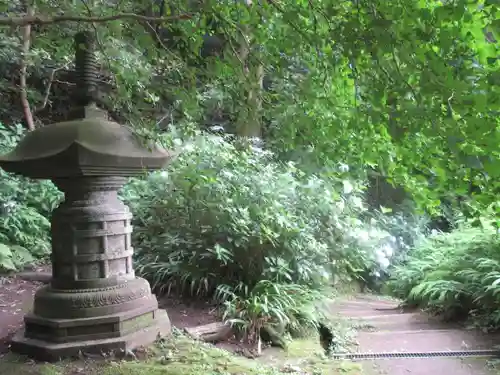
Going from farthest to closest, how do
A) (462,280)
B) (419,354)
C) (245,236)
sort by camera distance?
(462,280)
(245,236)
(419,354)

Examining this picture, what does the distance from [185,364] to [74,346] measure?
0.73 meters

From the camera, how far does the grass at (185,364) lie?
2.93 metres

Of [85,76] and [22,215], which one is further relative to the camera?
[22,215]

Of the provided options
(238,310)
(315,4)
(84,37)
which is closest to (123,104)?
(84,37)

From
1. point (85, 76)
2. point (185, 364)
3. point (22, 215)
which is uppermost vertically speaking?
point (85, 76)

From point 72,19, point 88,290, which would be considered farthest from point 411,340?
point 72,19

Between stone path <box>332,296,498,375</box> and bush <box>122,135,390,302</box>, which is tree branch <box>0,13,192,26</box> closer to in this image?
bush <box>122,135,390,302</box>

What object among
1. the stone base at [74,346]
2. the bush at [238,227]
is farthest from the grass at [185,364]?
the bush at [238,227]

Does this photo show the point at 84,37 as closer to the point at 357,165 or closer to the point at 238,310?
the point at 357,165

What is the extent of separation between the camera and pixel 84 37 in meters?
3.25

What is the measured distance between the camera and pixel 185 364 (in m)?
3.11

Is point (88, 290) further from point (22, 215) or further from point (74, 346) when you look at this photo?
point (22, 215)

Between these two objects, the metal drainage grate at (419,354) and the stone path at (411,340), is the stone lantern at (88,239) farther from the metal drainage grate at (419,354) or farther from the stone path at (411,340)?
the stone path at (411,340)

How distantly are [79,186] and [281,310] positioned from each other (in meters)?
2.13
